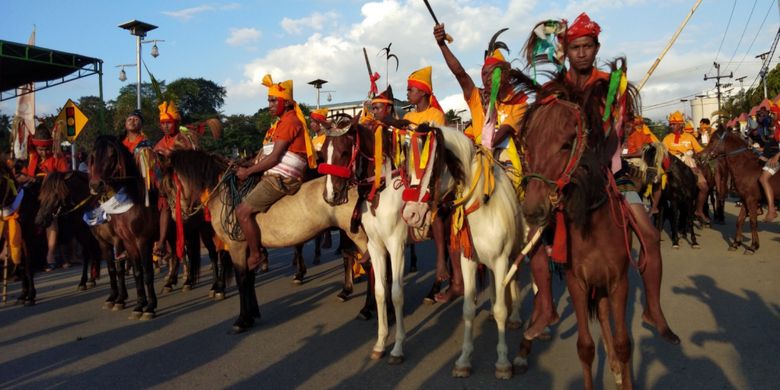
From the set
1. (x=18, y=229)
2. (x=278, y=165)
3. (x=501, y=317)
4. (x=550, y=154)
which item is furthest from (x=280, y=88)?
(x=18, y=229)

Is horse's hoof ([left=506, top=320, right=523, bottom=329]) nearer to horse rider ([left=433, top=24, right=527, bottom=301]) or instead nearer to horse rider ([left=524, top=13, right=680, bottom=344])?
horse rider ([left=433, top=24, right=527, bottom=301])

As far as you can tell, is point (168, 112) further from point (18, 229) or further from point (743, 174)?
point (743, 174)

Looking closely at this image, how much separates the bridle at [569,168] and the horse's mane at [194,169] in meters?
5.52

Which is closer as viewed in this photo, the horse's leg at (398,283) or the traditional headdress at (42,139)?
the horse's leg at (398,283)

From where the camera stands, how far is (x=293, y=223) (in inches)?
282

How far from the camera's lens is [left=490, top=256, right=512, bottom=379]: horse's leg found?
493 cm

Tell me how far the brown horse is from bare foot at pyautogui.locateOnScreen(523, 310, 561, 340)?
1.03 ft

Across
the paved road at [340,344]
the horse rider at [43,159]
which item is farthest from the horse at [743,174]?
the horse rider at [43,159]

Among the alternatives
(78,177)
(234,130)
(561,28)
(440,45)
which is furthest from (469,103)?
(234,130)

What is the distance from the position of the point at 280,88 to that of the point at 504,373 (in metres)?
4.22

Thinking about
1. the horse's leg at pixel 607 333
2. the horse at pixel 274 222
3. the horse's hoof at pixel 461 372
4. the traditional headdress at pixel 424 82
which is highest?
the traditional headdress at pixel 424 82

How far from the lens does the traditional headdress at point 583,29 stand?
155 inches

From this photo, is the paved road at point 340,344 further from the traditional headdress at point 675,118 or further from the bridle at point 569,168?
the traditional headdress at point 675,118

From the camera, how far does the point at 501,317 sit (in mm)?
5137
